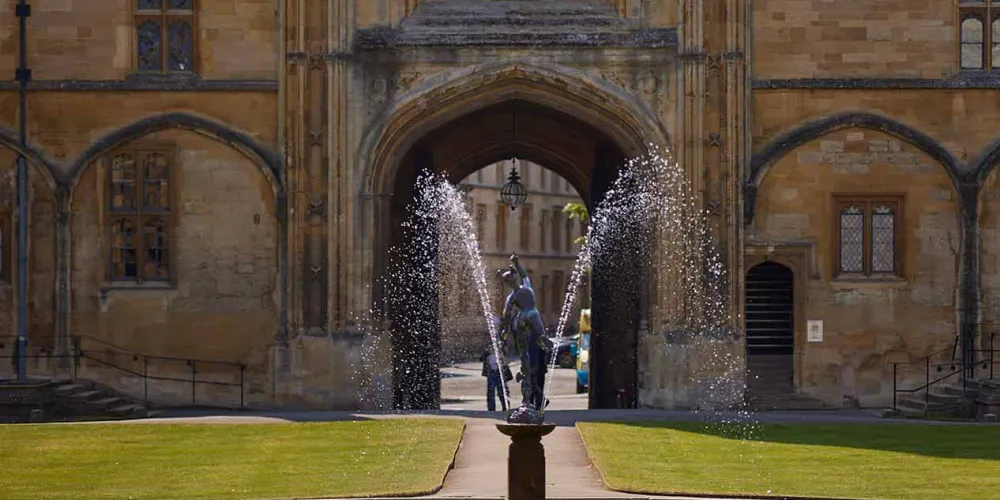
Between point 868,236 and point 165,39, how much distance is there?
41.0 feet

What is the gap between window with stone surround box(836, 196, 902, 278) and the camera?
34.5 meters

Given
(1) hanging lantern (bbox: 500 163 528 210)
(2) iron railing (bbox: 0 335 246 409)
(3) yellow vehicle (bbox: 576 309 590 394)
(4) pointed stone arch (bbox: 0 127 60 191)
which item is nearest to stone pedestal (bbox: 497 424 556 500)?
(2) iron railing (bbox: 0 335 246 409)

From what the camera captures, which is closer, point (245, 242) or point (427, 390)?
point (245, 242)

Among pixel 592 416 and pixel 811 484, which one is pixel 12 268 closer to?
pixel 592 416

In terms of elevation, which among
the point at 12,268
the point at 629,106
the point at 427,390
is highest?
the point at 629,106

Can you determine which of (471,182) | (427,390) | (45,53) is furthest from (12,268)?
(471,182)

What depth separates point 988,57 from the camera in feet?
113

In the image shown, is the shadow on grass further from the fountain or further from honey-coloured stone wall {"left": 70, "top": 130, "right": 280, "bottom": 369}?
honey-coloured stone wall {"left": 70, "top": 130, "right": 280, "bottom": 369}

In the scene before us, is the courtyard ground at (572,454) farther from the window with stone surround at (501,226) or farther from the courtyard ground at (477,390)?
the window with stone surround at (501,226)

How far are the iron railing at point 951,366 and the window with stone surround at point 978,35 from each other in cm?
465

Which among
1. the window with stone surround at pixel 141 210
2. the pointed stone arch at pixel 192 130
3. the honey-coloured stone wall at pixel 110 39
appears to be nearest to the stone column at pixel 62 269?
the pointed stone arch at pixel 192 130

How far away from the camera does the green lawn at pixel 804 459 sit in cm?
2066

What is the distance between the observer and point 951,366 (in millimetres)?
34156

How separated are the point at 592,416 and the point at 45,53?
11.5 m
